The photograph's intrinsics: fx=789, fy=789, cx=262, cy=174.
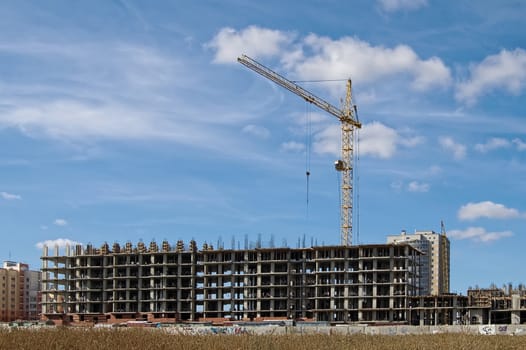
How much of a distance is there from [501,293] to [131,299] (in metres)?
69.1

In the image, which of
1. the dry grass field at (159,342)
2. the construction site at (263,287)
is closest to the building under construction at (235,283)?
the construction site at (263,287)

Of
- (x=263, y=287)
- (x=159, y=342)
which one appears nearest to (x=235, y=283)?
(x=263, y=287)

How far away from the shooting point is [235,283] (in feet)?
484

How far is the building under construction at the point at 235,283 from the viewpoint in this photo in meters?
139

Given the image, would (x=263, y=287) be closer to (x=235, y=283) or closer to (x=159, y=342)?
(x=235, y=283)

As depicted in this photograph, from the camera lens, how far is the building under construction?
456ft

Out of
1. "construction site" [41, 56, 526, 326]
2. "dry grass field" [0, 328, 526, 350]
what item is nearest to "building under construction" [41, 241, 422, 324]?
"construction site" [41, 56, 526, 326]

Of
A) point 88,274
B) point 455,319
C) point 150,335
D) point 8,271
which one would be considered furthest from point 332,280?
point 150,335

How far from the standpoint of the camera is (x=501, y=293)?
460 ft

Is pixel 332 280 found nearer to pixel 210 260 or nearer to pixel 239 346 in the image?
pixel 210 260

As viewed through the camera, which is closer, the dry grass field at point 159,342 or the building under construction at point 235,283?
the dry grass field at point 159,342

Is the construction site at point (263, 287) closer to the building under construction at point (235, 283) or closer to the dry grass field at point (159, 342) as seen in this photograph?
the building under construction at point (235, 283)

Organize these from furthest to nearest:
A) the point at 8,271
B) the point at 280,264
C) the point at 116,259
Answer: the point at 8,271
the point at 116,259
the point at 280,264

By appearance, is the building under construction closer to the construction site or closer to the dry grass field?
the construction site
